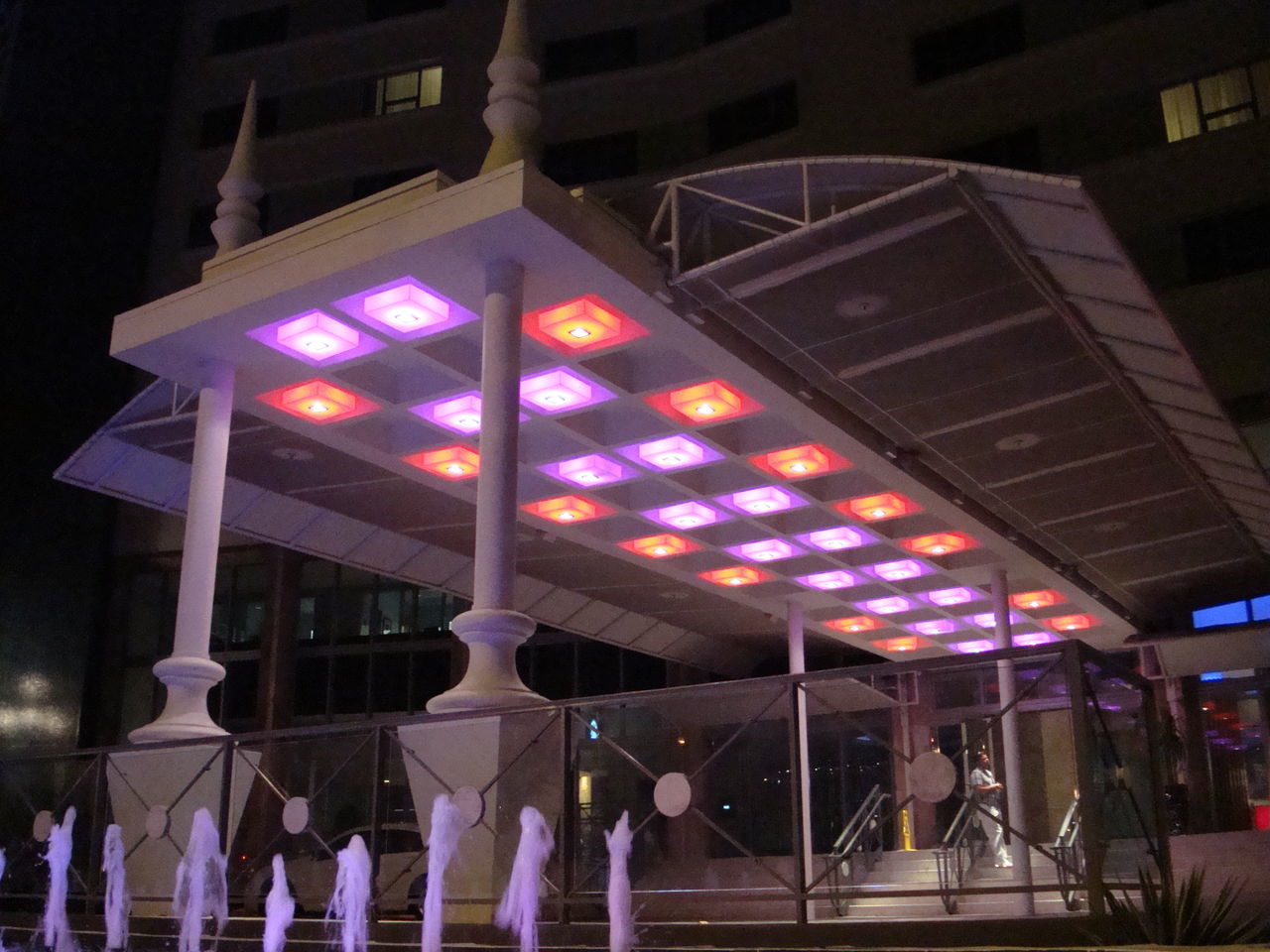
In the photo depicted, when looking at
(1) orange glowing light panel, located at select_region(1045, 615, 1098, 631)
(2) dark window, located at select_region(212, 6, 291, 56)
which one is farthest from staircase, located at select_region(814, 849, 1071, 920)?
(2) dark window, located at select_region(212, 6, 291, 56)

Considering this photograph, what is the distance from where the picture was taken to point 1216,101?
2748cm

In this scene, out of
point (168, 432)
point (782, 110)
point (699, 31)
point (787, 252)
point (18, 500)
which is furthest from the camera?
point (699, 31)

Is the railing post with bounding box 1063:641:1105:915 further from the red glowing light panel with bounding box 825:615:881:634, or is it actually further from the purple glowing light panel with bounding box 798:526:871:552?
the red glowing light panel with bounding box 825:615:881:634

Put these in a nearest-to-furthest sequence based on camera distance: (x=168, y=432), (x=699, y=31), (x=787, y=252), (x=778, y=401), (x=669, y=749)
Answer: (x=669, y=749)
(x=787, y=252)
(x=778, y=401)
(x=168, y=432)
(x=699, y=31)

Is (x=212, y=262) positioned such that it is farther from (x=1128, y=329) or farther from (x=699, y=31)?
(x=699, y=31)

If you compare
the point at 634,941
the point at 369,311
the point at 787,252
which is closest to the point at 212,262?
the point at 369,311

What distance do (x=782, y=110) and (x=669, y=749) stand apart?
2661cm

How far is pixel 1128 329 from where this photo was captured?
14.0 metres

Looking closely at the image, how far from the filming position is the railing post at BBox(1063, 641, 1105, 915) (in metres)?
6.82

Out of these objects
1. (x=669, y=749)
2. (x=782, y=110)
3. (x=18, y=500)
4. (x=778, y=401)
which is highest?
(x=782, y=110)

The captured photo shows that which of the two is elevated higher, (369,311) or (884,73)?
(884,73)

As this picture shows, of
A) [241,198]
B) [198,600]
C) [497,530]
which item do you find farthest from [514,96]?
[198,600]

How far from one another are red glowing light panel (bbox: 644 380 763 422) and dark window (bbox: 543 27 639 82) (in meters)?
22.6

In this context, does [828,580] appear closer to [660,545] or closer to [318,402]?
[660,545]
